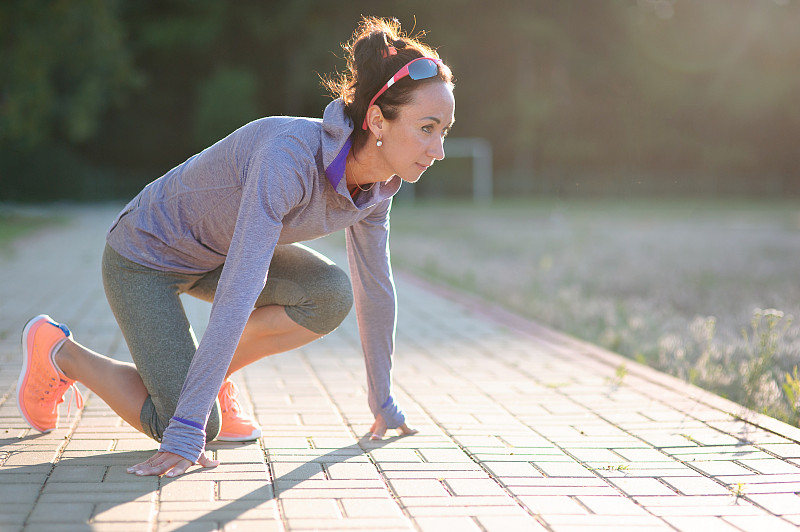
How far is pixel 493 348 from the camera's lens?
5.72 metres

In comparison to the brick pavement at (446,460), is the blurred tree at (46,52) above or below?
above

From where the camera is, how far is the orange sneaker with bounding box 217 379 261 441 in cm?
333

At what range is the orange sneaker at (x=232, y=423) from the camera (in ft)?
10.9

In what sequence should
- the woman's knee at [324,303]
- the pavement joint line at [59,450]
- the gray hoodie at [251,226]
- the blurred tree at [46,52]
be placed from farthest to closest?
the blurred tree at [46,52] < the woman's knee at [324,303] < the gray hoodie at [251,226] < the pavement joint line at [59,450]

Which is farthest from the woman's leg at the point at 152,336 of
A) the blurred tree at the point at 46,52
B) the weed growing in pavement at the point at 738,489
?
the blurred tree at the point at 46,52

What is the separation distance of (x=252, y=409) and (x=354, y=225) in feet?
3.60

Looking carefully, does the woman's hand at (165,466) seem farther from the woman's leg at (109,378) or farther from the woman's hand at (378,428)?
the woman's hand at (378,428)

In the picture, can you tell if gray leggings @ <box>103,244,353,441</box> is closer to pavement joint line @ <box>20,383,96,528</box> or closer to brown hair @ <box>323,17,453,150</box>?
pavement joint line @ <box>20,383,96,528</box>

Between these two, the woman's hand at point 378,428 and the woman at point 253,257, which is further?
the woman's hand at point 378,428

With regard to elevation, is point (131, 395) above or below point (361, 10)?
below

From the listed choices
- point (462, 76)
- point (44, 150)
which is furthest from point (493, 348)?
point (462, 76)

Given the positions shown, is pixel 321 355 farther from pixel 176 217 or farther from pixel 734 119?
pixel 734 119

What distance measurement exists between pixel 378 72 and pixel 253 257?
746 mm

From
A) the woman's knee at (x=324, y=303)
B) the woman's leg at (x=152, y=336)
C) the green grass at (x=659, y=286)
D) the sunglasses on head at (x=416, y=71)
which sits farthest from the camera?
the green grass at (x=659, y=286)
